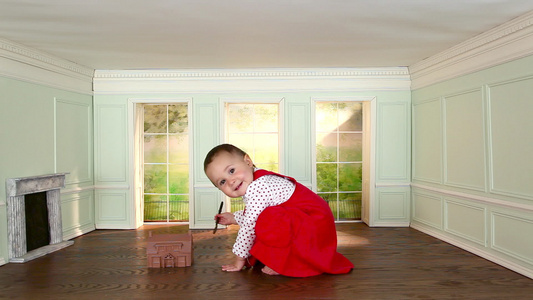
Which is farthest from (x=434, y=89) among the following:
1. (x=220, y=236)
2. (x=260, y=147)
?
(x=220, y=236)

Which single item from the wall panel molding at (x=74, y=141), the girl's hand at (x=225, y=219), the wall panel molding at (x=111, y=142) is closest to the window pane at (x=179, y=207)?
the wall panel molding at (x=111, y=142)

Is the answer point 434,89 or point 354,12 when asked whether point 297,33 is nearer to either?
point 354,12

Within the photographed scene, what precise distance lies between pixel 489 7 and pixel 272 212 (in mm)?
2559

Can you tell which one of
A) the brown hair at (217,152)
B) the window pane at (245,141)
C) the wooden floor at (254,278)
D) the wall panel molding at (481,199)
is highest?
the window pane at (245,141)

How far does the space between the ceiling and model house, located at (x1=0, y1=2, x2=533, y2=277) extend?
334 millimetres

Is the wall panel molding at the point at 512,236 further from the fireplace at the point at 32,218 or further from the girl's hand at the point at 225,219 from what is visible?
the fireplace at the point at 32,218

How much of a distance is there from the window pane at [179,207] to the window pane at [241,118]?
56.9 inches

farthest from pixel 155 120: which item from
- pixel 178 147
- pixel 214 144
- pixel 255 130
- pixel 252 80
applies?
pixel 252 80

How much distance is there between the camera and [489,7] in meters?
3.45

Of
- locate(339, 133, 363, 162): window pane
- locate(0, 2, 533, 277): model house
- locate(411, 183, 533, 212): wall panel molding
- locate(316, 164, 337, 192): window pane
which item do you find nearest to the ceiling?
locate(0, 2, 533, 277): model house

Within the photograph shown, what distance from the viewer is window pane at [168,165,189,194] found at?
6.79 metres

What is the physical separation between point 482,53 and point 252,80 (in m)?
3.10

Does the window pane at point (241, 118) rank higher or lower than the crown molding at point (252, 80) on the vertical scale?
lower

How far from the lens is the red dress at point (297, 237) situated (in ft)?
11.0
